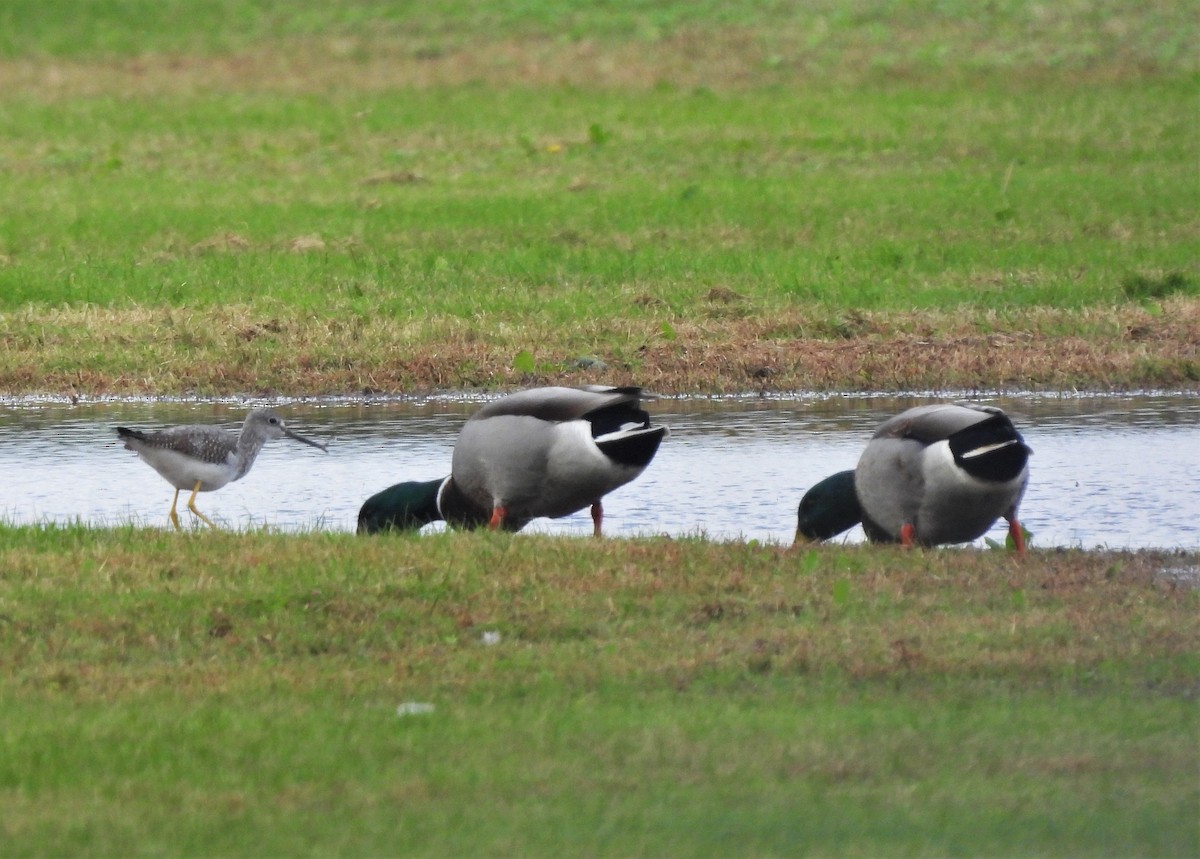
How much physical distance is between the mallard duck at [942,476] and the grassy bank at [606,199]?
179 inches

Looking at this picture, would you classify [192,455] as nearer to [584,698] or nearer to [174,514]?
[174,514]

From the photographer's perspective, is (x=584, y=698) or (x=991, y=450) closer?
(x=584, y=698)

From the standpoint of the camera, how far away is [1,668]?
6.07 meters

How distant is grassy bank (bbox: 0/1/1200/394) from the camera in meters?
13.1

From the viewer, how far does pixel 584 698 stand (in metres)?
5.68

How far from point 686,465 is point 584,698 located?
4.66 metres

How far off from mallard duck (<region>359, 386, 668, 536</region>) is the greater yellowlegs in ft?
3.09

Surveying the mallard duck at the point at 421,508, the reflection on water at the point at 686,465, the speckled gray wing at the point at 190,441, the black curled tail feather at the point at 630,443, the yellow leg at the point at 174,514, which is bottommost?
the reflection on water at the point at 686,465

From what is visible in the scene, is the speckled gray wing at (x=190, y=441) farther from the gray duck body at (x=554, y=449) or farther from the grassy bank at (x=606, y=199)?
Result: the grassy bank at (x=606, y=199)

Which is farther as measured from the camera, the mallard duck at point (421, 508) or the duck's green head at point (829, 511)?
the mallard duck at point (421, 508)

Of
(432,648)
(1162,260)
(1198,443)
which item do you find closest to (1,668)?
(432,648)

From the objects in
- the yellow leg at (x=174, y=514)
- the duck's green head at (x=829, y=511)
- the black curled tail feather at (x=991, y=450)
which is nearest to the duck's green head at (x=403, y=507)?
the yellow leg at (x=174, y=514)

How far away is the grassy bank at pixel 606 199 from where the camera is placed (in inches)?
516

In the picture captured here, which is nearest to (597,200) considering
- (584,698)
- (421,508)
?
(421,508)
